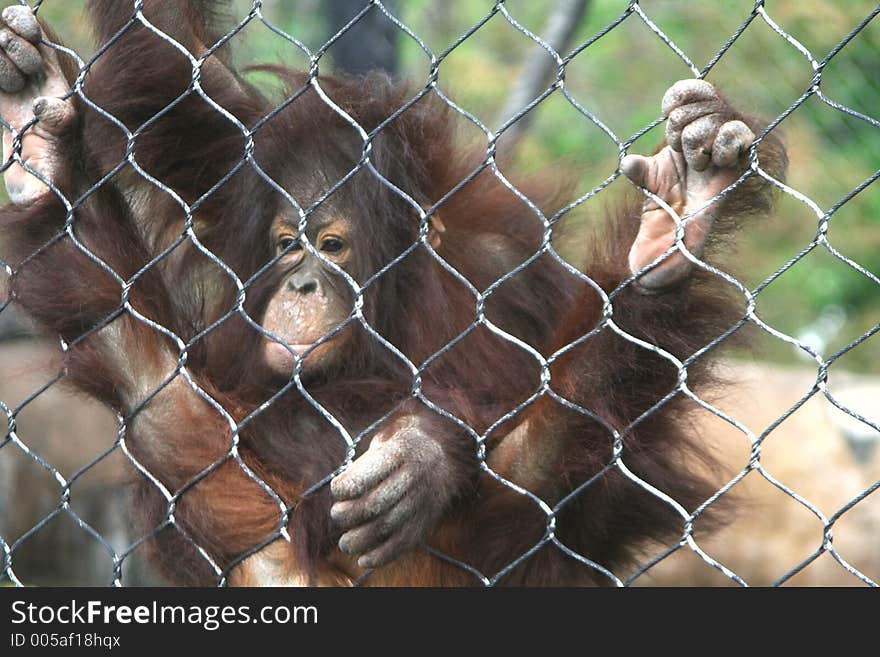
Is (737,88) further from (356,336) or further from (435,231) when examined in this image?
(356,336)

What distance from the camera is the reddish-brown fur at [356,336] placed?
1679 millimetres

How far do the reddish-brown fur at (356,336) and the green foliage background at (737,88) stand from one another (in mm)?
1185

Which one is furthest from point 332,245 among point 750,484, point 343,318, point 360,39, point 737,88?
point 737,88

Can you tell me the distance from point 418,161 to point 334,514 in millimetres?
772

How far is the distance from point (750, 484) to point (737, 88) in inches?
52.6

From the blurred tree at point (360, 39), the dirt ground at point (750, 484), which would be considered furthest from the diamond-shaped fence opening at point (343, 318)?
the dirt ground at point (750, 484)

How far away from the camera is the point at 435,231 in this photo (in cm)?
212

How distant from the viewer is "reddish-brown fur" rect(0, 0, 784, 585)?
1679 mm

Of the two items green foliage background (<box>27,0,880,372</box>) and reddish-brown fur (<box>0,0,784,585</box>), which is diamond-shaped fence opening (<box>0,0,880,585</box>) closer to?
reddish-brown fur (<box>0,0,784,585</box>)

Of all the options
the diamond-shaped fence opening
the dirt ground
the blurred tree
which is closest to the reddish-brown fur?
the diamond-shaped fence opening

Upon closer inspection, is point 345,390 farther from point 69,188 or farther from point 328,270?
point 69,188

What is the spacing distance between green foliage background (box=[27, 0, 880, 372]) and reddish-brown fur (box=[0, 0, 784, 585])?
1185 mm

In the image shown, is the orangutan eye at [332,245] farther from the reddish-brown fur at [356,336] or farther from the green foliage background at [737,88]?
the green foliage background at [737,88]

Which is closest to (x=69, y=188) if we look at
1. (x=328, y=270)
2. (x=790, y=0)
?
(x=328, y=270)
